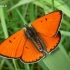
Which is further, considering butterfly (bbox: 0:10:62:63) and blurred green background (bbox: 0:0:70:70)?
blurred green background (bbox: 0:0:70:70)

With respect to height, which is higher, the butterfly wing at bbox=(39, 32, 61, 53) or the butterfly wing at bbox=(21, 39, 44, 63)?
Result: the butterfly wing at bbox=(39, 32, 61, 53)

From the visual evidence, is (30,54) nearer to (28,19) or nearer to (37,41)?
(37,41)

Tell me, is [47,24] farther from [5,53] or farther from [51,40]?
[5,53]

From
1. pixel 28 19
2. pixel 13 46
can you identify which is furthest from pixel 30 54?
pixel 28 19

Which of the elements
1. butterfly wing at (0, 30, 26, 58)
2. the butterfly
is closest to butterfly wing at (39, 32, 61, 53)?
the butterfly

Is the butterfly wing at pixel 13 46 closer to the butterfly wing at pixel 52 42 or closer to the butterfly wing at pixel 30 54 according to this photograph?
the butterfly wing at pixel 30 54

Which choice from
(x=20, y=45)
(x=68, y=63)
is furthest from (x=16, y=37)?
(x=68, y=63)

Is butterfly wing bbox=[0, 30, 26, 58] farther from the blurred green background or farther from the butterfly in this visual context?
the blurred green background
